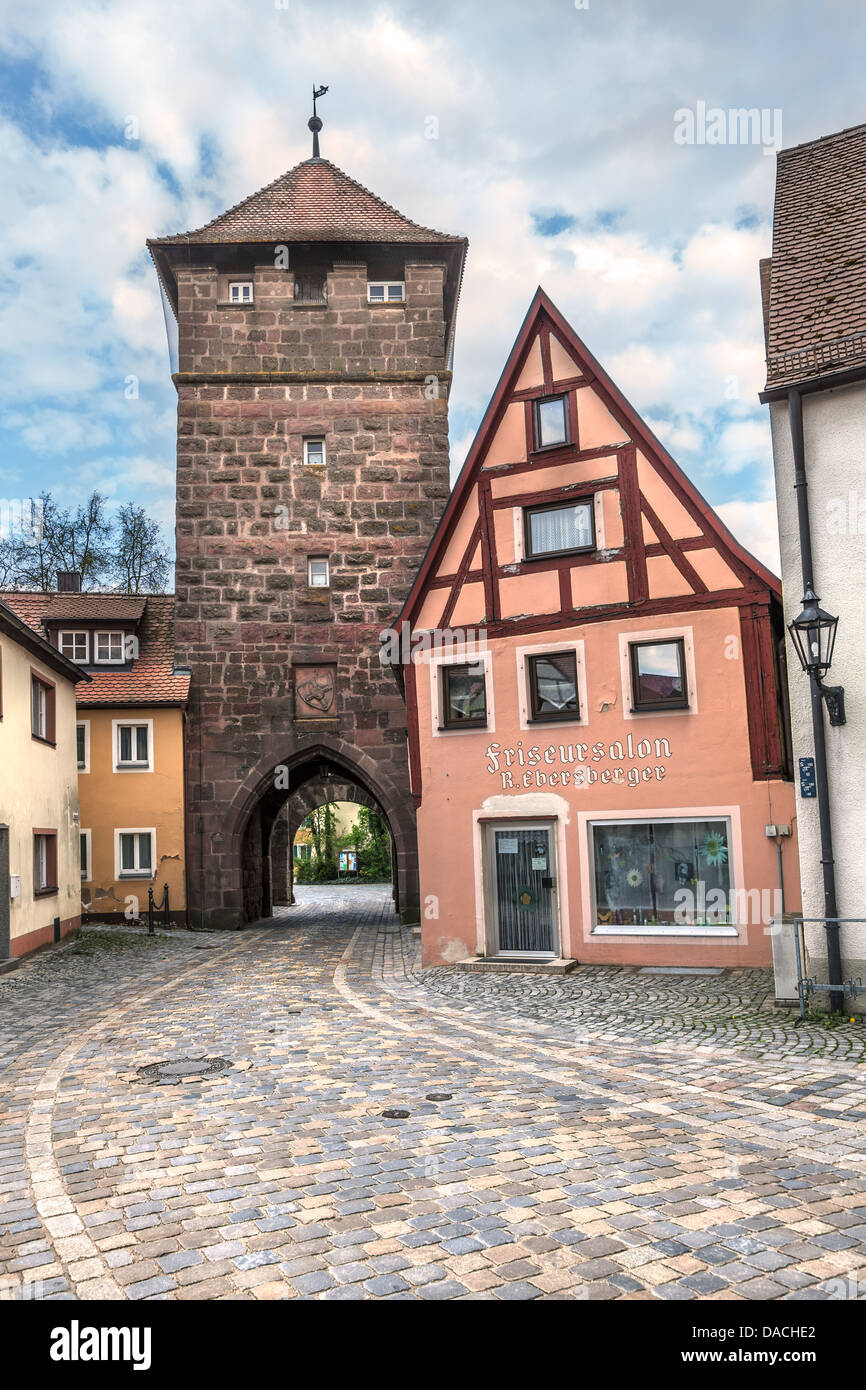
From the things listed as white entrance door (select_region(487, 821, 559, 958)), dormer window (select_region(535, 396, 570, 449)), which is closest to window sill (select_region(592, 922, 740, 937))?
white entrance door (select_region(487, 821, 559, 958))

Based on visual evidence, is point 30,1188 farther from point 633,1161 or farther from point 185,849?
point 185,849

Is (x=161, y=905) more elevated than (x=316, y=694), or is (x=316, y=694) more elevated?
(x=316, y=694)

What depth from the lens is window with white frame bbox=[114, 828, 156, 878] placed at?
25172 mm

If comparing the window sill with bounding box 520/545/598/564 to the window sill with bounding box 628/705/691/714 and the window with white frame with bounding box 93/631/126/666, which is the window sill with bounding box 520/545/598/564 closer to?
the window sill with bounding box 628/705/691/714

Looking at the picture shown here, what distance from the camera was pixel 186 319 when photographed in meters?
26.3

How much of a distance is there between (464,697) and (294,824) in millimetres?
21478

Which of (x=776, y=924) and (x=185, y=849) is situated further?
(x=185, y=849)

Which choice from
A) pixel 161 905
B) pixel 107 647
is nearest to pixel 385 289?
pixel 107 647

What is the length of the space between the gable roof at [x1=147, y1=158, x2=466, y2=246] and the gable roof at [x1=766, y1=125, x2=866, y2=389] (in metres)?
13.2

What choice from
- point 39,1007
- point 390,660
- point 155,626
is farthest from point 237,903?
point 39,1007

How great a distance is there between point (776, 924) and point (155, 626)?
1985 cm

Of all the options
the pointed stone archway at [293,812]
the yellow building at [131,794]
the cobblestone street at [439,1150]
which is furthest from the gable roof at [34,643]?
the pointed stone archway at [293,812]

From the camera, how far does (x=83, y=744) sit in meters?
25.4

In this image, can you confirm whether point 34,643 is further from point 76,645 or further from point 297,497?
point 297,497
